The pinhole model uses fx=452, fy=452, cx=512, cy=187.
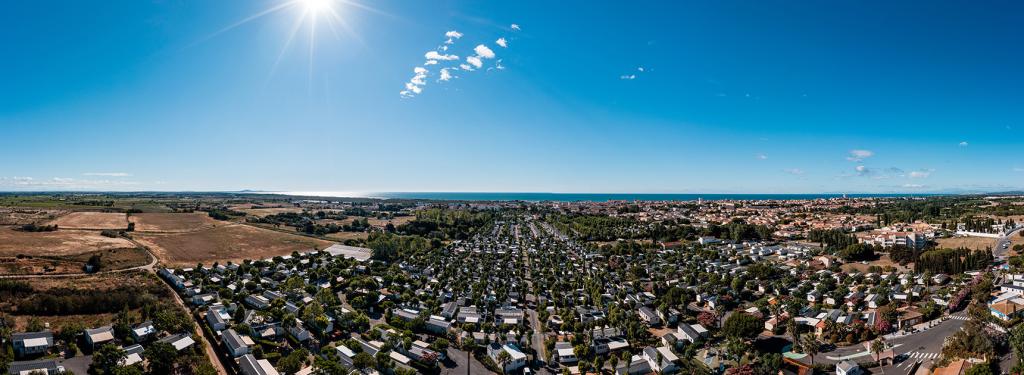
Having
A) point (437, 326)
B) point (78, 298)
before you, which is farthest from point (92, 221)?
point (437, 326)

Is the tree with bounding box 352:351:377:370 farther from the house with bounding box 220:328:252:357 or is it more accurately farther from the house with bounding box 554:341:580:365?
the house with bounding box 554:341:580:365

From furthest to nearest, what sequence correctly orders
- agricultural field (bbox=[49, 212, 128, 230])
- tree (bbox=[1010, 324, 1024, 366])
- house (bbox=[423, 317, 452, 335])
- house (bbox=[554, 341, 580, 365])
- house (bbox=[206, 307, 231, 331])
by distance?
agricultural field (bbox=[49, 212, 128, 230]), house (bbox=[423, 317, 452, 335]), house (bbox=[206, 307, 231, 331]), house (bbox=[554, 341, 580, 365]), tree (bbox=[1010, 324, 1024, 366])

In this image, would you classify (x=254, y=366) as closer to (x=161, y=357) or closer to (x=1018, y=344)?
(x=161, y=357)

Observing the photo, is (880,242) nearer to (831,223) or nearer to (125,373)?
(831,223)

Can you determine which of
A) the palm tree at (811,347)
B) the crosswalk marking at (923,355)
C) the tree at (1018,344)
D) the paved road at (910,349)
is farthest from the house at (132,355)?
the tree at (1018,344)

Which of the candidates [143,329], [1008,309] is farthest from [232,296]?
[1008,309]

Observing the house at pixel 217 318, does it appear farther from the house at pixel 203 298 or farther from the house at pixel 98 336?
the house at pixel 98 336

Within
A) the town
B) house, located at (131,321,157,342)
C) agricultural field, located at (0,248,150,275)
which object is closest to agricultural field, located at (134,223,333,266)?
agricultural field, located at (0,248,150,275)
